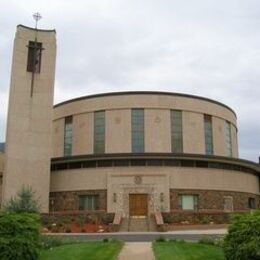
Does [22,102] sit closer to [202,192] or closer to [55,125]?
[55,125]

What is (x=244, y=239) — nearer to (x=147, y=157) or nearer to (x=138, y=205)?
(x=138, y=205)

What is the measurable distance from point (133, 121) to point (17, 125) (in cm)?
1245

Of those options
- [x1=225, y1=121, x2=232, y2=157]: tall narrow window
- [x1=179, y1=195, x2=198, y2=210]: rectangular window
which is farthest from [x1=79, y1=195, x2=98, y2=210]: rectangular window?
[x1=225, y1=121, x2=232, y2=157]: tall narrow window

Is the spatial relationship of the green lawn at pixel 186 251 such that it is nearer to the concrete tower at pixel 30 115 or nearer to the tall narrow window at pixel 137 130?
the concrete tower at pixel 30 115

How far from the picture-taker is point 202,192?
152 feet

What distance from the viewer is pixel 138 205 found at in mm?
44719

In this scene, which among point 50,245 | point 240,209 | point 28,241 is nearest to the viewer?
point 28,241

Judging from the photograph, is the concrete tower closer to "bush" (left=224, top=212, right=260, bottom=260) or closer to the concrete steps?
the concrete steps

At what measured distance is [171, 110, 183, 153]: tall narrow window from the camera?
5089 centimetres

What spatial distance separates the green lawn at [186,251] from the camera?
18.1 m

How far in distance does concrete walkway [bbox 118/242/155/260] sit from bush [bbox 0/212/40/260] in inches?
134

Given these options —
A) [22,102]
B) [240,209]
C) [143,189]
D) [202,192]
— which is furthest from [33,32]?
[240,209]

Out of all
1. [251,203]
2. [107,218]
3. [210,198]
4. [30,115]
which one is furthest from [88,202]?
[251,203]

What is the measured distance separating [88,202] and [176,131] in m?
12.3
